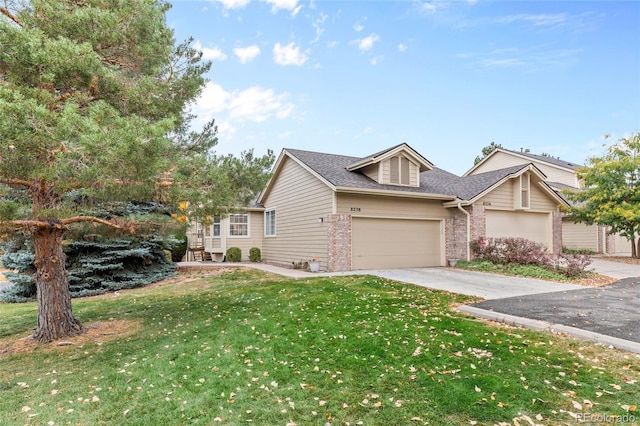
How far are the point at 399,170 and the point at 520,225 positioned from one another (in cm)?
646

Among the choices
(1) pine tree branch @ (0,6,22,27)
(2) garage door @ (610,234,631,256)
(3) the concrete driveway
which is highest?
(1) pine tree branch @ (0,6,22,27)

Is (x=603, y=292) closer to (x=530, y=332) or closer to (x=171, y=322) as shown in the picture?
(x=530, y=332)

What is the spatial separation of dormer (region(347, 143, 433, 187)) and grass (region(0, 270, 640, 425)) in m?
7.41

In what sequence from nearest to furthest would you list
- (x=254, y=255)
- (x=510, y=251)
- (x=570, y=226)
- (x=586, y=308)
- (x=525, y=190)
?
(x=586, y=308), (x=510, y=251), (x=525, y=190), (x=254, y=255), (x=570, y=226)

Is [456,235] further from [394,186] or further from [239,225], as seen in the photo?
[239,225]

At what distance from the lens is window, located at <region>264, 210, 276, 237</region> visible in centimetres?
1766

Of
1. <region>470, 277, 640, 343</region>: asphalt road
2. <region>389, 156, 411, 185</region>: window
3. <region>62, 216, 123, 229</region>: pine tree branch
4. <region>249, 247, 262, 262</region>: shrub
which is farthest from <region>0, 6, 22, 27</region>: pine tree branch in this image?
<region>249, 247, 262, 262</region>: shrub

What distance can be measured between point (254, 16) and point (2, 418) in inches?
567

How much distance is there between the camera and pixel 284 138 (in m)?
24.9

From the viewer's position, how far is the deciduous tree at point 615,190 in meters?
15.8

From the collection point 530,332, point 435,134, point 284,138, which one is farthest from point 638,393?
point 284,138

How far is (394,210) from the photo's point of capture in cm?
1371

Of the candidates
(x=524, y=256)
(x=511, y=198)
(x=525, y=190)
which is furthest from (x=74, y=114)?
(x=525, y=190)

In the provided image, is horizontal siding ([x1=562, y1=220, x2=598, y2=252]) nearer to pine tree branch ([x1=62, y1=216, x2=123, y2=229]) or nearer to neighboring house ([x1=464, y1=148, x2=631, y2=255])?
neighboring house ([x1=464, y1=148, x2=631, y2=255])
